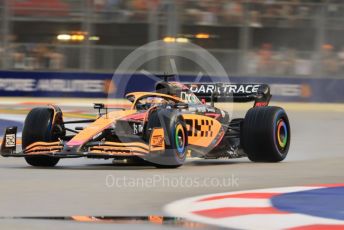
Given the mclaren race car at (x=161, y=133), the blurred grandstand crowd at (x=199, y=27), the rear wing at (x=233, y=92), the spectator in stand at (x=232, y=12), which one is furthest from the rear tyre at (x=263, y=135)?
the spectator in stand at (x=232, y=12)

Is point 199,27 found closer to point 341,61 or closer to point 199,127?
point 341,61

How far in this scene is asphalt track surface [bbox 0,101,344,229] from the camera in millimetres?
6895

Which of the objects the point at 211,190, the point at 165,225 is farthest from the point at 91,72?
the point at 165,225

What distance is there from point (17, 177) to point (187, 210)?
9.75 feet

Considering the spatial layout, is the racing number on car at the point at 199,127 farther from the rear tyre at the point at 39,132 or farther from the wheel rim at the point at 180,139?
the rear tyre at the point at 39,132

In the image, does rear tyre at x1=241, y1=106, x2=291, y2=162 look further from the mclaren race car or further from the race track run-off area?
the race track run-off area

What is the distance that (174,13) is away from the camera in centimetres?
2806

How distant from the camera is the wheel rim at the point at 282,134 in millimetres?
11305

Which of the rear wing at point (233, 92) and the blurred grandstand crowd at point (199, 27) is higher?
the blurred grandstand crowd at point (199, 27)

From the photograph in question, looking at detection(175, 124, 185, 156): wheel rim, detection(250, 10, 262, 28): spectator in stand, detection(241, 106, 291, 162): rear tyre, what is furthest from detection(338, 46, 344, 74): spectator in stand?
detection(175, 124, 185, 156): wheel rim

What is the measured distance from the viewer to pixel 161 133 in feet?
32.6

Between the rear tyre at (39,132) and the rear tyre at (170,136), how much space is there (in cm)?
132

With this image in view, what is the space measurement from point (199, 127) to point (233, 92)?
1.64 metres

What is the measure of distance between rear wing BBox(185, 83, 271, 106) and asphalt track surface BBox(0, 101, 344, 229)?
0.92 metres
